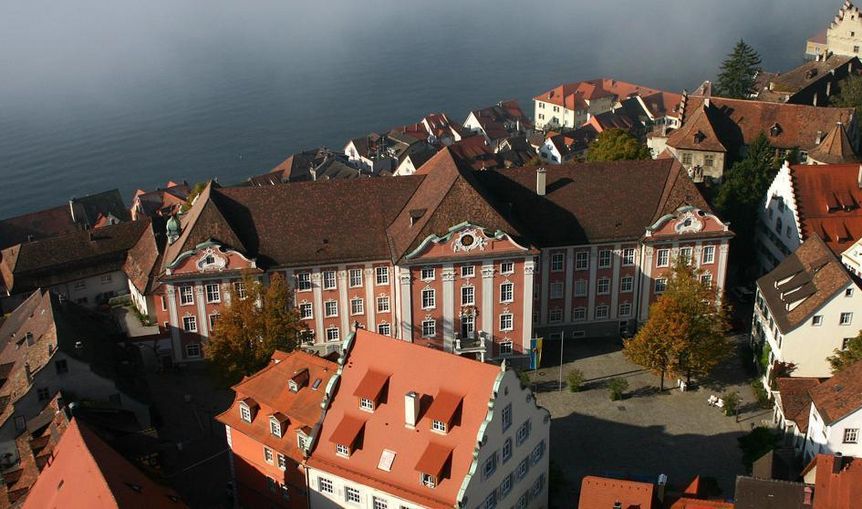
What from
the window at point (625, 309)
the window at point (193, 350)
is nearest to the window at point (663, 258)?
the window at point (625, 309)

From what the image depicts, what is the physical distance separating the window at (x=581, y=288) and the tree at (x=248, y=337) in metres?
23.2

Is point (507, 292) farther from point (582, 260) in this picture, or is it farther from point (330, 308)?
point (330, 308)

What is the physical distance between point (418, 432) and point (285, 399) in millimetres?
8688

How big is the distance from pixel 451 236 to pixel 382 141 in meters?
90.9

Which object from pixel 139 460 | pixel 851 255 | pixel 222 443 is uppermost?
pixel 851 255

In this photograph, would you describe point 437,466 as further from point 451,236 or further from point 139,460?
point 451,236

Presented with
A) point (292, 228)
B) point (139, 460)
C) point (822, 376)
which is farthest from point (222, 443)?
point (822, 376)

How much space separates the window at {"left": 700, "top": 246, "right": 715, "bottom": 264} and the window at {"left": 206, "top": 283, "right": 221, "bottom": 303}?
36.6 meters

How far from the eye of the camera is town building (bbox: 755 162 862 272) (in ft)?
240

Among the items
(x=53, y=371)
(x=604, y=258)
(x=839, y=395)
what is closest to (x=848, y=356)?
(x=839, y=395)

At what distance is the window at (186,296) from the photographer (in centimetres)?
6669

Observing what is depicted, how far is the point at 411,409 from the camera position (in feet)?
145

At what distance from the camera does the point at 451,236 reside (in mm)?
64375

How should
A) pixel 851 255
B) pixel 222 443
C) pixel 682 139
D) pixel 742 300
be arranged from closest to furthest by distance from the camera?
pixel 222 443, pixel 851 255, pixel 742 300, pixel 682 139
